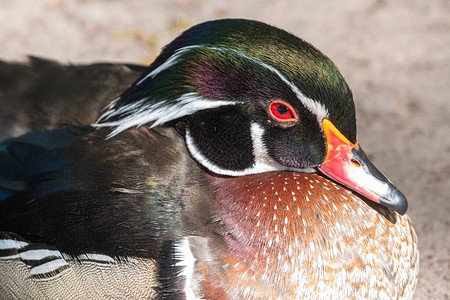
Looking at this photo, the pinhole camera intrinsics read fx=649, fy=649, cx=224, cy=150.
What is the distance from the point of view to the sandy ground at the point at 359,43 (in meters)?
4.25

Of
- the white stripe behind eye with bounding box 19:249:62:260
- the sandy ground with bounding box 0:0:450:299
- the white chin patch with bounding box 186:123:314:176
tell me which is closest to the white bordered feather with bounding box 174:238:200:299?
the white chin patch with bounding box 186:123:314:176

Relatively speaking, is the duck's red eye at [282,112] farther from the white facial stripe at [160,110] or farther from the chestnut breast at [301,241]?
the chestnut breast at [301,241]

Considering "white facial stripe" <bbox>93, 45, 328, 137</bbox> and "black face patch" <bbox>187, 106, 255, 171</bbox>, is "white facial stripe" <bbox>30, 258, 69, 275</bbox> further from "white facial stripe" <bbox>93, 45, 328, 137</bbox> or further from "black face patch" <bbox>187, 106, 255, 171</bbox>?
"black face patch" <bbox>187, 106, 255, 171</bbox>

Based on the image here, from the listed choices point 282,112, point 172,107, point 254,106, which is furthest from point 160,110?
point 282,112

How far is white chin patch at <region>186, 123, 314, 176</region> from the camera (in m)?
2.67

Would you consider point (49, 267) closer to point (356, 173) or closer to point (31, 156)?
point (31, 156)

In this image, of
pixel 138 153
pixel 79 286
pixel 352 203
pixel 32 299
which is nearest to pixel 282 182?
pixel 352 203

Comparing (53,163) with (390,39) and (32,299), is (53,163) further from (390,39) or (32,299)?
(390,39)

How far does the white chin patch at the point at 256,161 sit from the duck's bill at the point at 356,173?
0.15 m

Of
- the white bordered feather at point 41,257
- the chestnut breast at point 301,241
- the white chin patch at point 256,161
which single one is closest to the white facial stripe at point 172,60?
the white chin patch at point 256,161

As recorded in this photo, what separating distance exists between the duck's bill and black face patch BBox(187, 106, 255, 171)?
12.8 inches

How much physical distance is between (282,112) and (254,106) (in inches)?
4.4

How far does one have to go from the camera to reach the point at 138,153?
269 centimetres

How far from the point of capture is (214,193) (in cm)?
265
